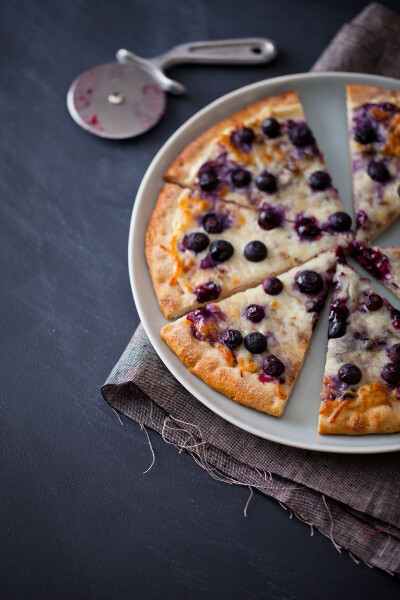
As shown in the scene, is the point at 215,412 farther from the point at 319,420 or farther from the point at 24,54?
the point at 24,54

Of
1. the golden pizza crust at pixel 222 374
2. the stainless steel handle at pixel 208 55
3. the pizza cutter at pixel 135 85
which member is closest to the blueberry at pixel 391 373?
the golden pizza crust at pixel 222 374

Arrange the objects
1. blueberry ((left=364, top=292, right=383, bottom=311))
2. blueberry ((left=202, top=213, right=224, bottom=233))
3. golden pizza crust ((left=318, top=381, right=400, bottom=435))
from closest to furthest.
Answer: golden pizza crust ((left=318, top=381, right=400, bottom=435))
blueberry ((left=364, top=292, right=383, bottom=311))
blueberry ((left=202, top=213, right=224, bottom=233))

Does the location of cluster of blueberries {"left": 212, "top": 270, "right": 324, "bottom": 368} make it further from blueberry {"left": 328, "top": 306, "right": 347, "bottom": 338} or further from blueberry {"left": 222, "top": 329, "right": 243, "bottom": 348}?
blueberry {"left": 328, "top": 306, "right": 347, "bottom": 338}

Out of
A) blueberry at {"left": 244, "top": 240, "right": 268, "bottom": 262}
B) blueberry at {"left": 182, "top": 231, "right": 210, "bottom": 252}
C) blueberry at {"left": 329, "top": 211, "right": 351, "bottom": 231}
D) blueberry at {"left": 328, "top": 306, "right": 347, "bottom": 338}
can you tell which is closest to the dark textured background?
blueberry at {"left": 182, "top": 231, "right": 210, "bottom": 252}

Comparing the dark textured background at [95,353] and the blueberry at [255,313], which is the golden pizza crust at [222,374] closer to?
the blueberry at [255,313]

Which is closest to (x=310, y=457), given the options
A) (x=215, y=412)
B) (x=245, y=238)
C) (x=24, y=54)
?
(x=215, y=412)

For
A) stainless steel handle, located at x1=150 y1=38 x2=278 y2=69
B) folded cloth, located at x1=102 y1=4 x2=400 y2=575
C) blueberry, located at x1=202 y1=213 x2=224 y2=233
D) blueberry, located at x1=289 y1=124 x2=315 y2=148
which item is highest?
stainless steel handle, located at x1=150 y1=38 x2=278 y2=69
